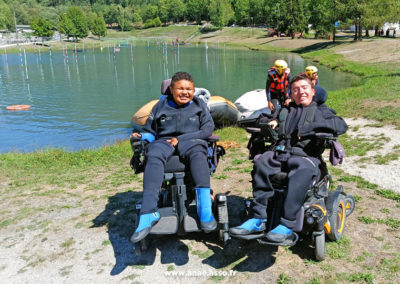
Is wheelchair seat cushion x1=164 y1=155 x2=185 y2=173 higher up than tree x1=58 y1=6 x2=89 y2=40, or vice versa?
tree x1=58 y1=6 x2=89 y2=40

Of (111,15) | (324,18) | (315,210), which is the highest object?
(111,15)

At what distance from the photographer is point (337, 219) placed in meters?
4.41

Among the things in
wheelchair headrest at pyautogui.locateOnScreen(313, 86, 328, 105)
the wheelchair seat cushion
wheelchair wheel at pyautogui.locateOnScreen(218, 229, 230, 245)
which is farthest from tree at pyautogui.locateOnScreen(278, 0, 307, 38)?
wheelchair wheel at pyautogui.locateOnScreen(218, 229, 230, 245)

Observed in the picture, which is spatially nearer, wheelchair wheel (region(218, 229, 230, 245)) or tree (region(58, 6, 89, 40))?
wheelchair wheel (region(218, 229, 230, 245))

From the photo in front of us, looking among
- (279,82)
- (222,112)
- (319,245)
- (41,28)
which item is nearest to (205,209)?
(319,245)

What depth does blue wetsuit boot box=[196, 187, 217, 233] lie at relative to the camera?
4.05 m

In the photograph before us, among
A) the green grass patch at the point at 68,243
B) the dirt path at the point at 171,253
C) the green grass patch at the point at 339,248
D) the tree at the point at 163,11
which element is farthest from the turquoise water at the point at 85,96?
the tree at the point at 163,11

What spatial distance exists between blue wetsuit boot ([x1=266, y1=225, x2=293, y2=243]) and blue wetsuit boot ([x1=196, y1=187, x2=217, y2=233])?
2.25 feet

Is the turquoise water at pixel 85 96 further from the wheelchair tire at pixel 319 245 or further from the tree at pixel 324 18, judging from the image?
the tree at pixel 324 18

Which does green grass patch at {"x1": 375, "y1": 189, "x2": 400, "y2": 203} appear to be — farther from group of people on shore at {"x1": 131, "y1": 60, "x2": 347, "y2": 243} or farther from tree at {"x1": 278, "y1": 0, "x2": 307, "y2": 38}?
tree at {"x1": 278, "y1": 0, "x2": 307, "y2": 38}

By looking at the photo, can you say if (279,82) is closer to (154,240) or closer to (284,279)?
(154,240)

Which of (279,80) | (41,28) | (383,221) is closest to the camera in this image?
(383,221)

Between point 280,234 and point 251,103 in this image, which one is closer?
point 280,234

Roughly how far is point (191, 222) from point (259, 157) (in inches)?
43.4
